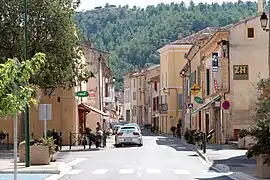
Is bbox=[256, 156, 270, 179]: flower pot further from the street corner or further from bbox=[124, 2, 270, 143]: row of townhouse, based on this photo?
bbox=[124, 2, 270, 143]: row of townhouse

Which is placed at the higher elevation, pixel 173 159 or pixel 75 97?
pixel 75 97

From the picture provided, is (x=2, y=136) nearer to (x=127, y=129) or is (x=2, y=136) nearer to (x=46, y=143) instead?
(x=127, y=129)

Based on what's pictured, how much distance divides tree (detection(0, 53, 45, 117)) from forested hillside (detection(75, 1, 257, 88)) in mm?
128515

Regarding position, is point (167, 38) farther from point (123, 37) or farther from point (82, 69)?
point (82, 69)

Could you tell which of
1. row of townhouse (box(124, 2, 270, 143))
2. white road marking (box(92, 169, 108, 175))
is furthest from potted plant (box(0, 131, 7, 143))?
white road marking (box(92, 169, 108, 175))

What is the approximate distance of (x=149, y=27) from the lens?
174500mm

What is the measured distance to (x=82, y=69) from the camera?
157 ft

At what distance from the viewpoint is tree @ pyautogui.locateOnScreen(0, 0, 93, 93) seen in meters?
42.8

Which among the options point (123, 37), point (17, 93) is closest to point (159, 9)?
point (123, 37)

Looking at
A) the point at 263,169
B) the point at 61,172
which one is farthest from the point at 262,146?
the point at 61,172

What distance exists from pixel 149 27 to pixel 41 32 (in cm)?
13217

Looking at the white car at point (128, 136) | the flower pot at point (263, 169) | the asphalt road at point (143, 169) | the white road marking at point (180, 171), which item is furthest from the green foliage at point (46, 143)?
the white car at point (128, 136)

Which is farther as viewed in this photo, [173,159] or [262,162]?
[173,159]

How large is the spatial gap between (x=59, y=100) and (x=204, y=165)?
23062 mm
